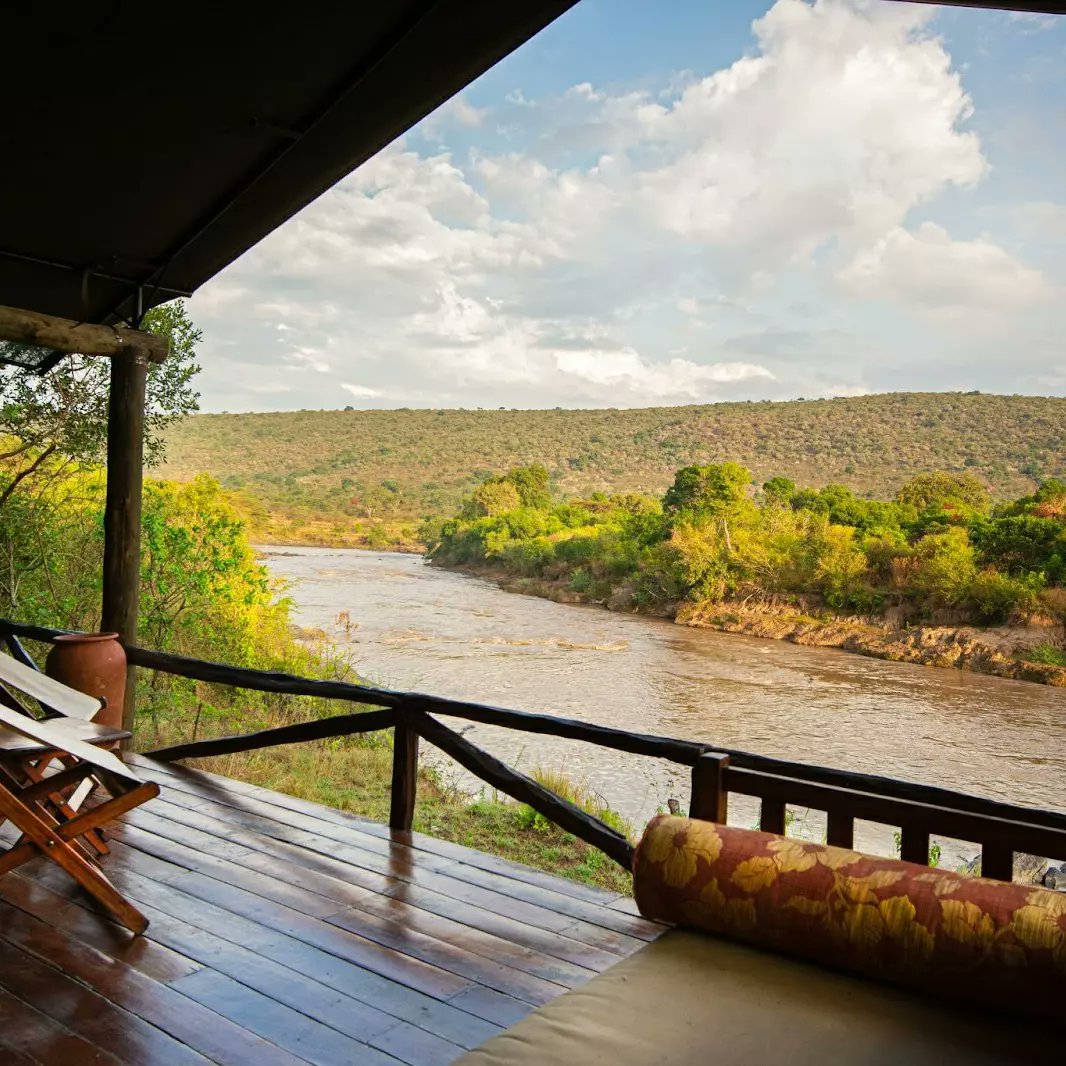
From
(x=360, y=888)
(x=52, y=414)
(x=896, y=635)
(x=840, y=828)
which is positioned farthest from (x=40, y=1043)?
(x=896, y=635)

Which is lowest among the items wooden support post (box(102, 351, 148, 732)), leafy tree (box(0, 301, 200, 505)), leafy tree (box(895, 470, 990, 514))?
wooden support post (box(102, 351, 148, 732))

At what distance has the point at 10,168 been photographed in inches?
126

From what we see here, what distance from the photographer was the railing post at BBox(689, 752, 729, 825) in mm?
2336

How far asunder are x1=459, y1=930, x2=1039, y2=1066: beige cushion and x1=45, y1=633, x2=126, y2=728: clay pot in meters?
2.81

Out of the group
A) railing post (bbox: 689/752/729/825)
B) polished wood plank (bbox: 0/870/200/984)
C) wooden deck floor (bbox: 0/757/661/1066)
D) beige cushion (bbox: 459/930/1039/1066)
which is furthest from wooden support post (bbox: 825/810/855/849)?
polished wood plank (bbox: 0/870/200/984)

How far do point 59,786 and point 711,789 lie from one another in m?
1.75

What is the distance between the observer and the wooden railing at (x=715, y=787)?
1939 mm

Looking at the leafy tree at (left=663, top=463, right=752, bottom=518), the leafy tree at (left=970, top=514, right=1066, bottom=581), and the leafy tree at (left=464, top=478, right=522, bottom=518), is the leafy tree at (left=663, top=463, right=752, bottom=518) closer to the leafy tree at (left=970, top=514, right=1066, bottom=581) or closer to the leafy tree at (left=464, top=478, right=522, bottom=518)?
the leafy tree at (left=970, top=514, right=1066, bottom=581)

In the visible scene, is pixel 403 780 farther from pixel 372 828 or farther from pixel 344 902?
pixel 344 902

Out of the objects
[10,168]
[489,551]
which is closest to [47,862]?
[10,168]

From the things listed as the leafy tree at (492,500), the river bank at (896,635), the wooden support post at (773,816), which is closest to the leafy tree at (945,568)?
the river bank at (896,635)

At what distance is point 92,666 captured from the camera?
150 inches

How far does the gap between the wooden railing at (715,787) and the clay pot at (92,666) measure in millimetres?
363

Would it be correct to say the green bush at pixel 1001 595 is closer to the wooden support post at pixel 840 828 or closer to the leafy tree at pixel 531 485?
the leafy tree at pixel 531 485
